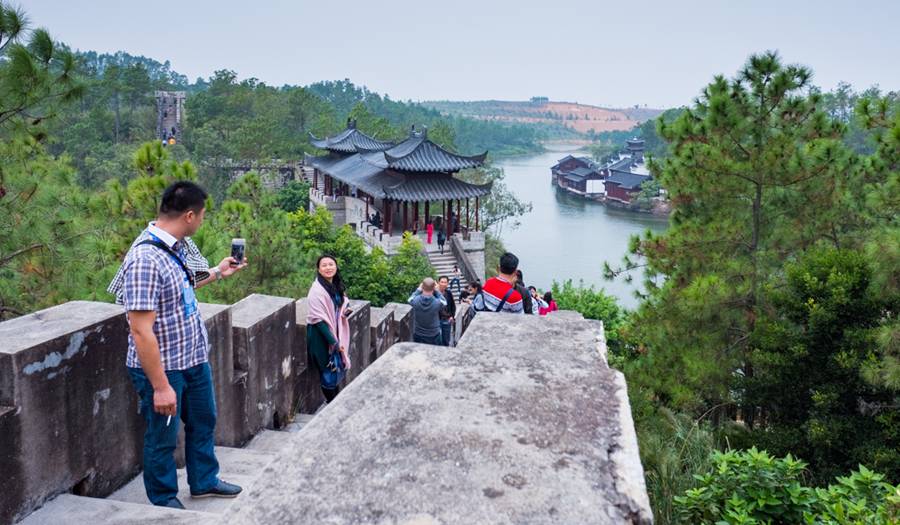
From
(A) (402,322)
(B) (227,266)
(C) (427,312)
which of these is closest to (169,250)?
(B) (227,266)

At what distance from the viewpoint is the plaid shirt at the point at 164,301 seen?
2191 mm

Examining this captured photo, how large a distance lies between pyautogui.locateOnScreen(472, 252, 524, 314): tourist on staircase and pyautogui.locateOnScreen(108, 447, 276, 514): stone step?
4.68 ft

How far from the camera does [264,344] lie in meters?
3.53

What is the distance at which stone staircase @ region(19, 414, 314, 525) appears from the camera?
1.96 metres

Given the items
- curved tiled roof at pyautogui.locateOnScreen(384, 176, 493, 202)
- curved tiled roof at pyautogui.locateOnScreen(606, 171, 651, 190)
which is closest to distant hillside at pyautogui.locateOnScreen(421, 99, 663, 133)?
curved tiled roof at pyautogui.locateOnScreen(606, 171, 651, 190)

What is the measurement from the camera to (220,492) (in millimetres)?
2539

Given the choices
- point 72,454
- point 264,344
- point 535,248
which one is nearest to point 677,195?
point 264,344

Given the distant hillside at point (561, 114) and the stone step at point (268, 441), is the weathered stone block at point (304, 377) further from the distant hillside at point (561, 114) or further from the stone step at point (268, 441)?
the distant hillside at point (561, 114)

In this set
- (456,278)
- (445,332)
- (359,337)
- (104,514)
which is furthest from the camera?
(456,278)

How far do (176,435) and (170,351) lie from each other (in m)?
0.29

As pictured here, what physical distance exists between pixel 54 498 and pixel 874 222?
8.45 meters

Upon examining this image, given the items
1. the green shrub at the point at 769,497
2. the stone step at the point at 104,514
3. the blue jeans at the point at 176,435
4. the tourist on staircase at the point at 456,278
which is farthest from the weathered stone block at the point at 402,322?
the tourist on staircase at the point at 456,278

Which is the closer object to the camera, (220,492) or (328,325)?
(220,492)

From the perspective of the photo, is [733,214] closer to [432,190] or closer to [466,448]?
[466,448]
